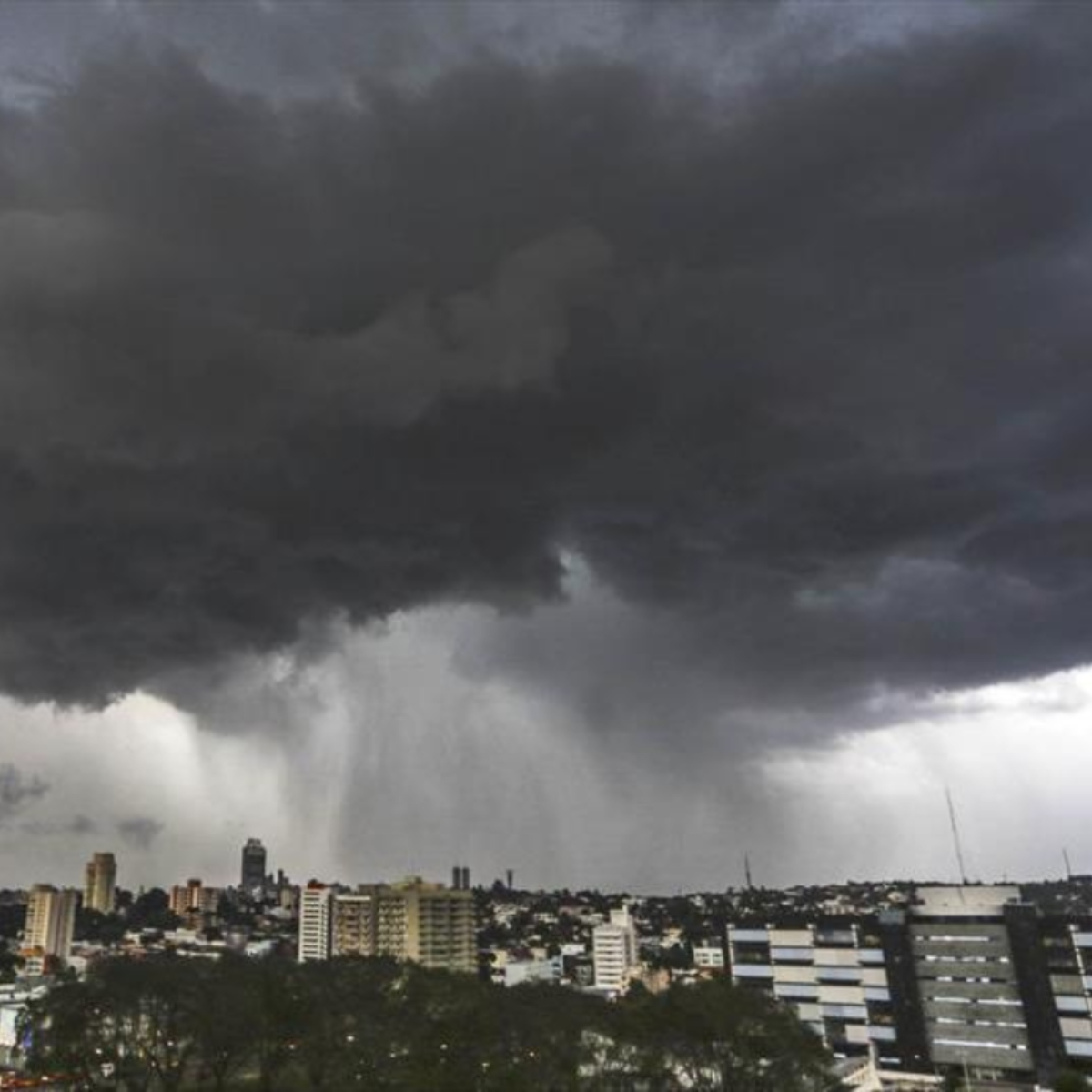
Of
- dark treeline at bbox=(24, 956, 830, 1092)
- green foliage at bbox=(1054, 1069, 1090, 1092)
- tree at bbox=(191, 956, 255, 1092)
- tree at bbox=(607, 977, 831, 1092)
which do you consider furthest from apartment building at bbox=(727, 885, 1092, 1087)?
tree at bbox=(191, 956, 255, 1092)

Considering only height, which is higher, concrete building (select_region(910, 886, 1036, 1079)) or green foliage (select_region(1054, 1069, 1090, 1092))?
concrete building (select_region(910, 886, 1036, 1079))

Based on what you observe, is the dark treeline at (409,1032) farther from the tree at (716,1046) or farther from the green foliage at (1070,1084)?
the green foliage at (1070,1084)

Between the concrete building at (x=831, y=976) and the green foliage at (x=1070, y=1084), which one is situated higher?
the concrete building at (x=831, y=976)

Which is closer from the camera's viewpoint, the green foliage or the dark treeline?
the dark treeline

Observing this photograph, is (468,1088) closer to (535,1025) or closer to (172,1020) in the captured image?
(535,1025)

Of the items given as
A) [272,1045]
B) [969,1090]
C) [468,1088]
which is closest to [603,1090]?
[468,1088]

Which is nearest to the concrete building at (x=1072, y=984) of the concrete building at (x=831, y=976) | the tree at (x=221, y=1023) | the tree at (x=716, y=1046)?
the concrete building at (x=831, y=976)

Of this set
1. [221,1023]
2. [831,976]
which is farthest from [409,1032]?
[831,976]

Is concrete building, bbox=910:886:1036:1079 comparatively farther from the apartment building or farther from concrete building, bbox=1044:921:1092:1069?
concrete building, bbox=1044:921:1092:1069
